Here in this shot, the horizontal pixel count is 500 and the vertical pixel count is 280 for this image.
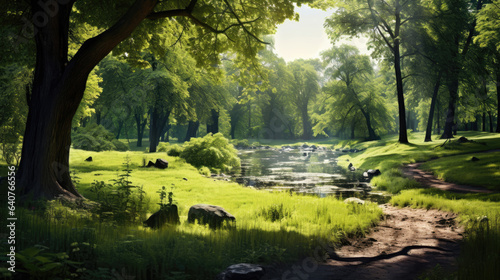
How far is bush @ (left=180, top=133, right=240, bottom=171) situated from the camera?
2619 cm

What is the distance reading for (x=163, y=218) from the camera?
8.22 m

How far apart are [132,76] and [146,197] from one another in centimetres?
2290

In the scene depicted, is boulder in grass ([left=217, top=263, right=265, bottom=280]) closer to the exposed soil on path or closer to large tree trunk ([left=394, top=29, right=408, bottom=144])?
the exposed soil on path

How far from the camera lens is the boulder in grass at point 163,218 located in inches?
320

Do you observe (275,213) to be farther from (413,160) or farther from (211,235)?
(413,160)

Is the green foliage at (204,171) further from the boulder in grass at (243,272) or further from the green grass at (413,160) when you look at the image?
the boulder in grass at (243,272)

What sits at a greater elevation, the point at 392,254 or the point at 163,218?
the point at 163,218

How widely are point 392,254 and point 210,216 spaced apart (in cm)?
426

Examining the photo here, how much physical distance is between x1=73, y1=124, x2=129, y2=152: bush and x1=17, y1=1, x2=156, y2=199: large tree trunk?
27.6 metres

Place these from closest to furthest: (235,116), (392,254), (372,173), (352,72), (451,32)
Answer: (392,254) < (372,173) < (451,32) < (352,72) < (235,116)

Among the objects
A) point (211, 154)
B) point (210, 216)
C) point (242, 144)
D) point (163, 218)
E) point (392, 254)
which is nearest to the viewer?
point (392, 254)

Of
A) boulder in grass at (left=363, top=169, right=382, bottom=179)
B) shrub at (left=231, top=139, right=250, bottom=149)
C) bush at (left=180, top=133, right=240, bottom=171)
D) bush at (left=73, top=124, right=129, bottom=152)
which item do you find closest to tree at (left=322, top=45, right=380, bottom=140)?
shrub at (left=231, top=139, right=250, bottom=149)

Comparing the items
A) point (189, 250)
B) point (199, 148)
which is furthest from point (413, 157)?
point (189, 250)

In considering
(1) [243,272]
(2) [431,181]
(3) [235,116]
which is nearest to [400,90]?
(2) [431,181]
